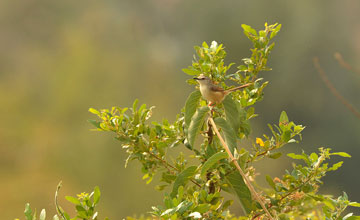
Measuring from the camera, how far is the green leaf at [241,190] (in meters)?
0.41

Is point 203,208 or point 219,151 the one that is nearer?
point 203,208

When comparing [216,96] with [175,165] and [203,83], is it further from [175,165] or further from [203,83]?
[175,165]

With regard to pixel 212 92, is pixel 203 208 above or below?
below

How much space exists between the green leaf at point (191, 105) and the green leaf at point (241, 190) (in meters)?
0.08

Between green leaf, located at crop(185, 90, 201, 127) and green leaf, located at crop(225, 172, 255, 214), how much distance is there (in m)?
0.08

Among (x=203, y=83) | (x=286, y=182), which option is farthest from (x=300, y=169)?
(x=203, y=83)

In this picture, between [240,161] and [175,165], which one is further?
[175,165]

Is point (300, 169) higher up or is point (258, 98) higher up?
point (258, 98)

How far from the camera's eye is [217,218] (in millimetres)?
434

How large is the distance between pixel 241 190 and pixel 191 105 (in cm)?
10

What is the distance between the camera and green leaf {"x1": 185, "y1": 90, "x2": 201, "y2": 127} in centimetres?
41

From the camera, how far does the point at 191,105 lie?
0.42 metres

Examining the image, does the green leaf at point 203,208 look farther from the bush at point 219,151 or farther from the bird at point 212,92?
the bird at point 212,92

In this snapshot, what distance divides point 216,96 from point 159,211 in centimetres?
13
